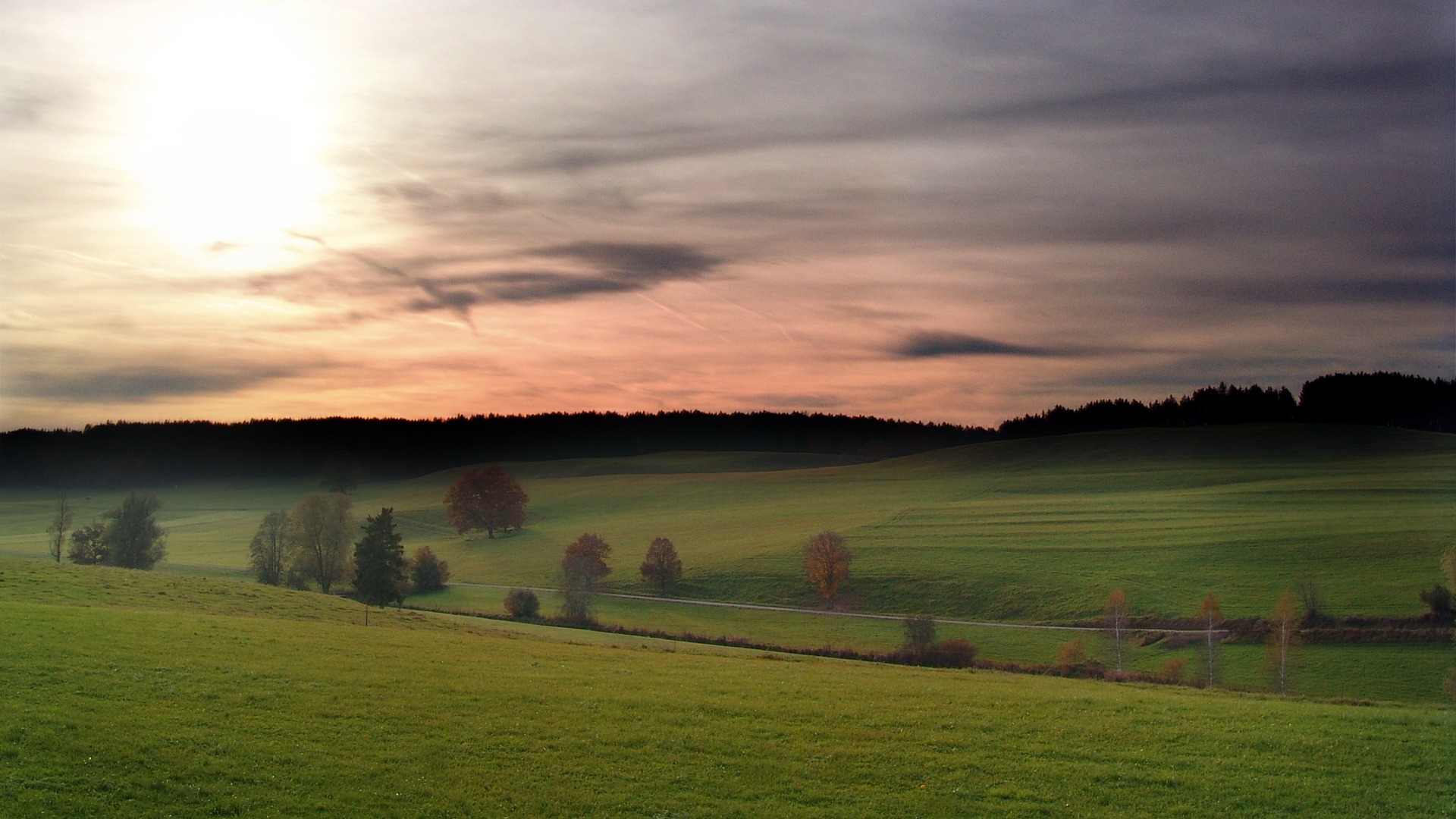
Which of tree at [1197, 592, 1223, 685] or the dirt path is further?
the dirt path

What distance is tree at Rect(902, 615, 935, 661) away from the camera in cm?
6078

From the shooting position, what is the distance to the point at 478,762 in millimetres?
21281

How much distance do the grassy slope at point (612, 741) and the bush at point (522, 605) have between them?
41739mm

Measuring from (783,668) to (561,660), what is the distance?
8815mm

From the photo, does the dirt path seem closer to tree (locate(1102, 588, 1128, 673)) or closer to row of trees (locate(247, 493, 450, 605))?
tree (locate(1102, 588, 1128, 673))

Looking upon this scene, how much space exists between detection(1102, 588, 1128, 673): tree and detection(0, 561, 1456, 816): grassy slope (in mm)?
31398

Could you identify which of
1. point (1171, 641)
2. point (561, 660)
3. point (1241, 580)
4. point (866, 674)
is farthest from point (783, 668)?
point (1241, 580)

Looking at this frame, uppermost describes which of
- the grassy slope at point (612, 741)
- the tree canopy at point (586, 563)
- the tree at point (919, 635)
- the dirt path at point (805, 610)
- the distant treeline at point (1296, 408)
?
the distant treeline at point (1296, 408)

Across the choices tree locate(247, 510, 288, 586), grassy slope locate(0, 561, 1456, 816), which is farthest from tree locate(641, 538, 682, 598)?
grassy slope locate(0, 561, 1456, 816)

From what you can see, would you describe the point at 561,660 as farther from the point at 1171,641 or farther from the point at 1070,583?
the point at 1070,583

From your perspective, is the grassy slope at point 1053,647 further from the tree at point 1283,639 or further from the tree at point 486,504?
the tree at point 486,504

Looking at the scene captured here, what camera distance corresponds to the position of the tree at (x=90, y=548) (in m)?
89.2

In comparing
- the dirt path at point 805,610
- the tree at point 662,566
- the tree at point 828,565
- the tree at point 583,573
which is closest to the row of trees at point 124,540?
the dirt path at point 805,610

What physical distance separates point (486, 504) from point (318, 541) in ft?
125
